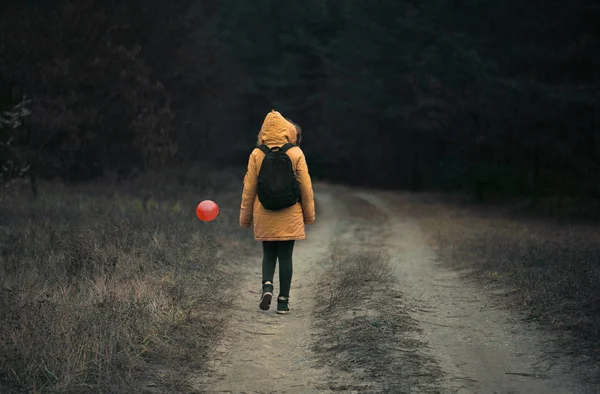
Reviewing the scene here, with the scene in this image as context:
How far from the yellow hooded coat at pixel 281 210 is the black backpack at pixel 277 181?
13 centimetres

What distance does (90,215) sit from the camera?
1617cm

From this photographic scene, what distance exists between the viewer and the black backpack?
29.5 feet

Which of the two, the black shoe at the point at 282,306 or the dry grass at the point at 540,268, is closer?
the dry grass at the point at 540,268

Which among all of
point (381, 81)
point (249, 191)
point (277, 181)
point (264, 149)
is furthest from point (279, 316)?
point (381, 81)

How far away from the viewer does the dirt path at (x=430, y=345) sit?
6555mm

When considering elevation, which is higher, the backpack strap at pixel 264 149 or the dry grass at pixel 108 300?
the backpack strap at pixel 264 149

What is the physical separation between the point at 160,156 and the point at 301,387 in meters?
23.8

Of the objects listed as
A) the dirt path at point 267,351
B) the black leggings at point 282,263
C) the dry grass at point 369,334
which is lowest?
the dirt path at point 267,351

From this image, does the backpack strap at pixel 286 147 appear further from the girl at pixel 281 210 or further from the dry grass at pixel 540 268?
the dry grass at pixel 540 268

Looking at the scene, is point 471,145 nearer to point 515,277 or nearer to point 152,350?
point 515,277

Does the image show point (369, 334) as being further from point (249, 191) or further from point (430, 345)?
point (249, 191)

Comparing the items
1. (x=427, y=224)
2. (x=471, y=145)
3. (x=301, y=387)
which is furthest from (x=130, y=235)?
(x=471, y=145)

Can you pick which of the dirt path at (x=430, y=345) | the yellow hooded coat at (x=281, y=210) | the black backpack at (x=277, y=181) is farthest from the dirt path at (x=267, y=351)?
the black backpack at (x=277, y=181)

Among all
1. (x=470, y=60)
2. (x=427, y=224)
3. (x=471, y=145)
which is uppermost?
(x=470, y=60)
